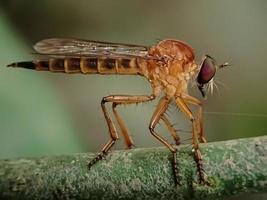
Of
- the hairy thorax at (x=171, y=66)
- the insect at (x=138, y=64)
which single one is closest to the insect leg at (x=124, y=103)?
the insect at (x=138, y=64)

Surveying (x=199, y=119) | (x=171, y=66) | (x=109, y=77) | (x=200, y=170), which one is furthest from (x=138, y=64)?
(x=200, y=170)

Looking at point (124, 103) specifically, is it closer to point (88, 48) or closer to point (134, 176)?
point (88, 48)

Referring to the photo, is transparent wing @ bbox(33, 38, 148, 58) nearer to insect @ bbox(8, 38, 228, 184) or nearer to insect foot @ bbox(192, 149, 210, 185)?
insect @ bbox(8, 38, 228, 184)

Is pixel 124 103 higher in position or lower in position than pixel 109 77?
higher

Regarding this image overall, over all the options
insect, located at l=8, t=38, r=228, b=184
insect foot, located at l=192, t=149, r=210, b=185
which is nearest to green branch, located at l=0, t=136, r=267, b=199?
insect foot, located at l=192, t=149, r=210, b=185

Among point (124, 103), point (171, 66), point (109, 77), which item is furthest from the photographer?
point (109, 77)

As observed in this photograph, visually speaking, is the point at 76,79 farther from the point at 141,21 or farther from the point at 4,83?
the point at 4,83
